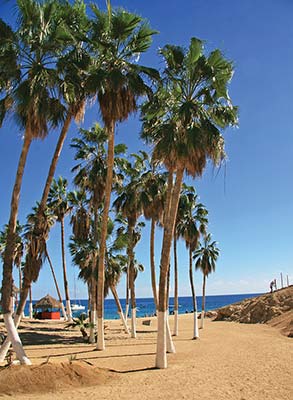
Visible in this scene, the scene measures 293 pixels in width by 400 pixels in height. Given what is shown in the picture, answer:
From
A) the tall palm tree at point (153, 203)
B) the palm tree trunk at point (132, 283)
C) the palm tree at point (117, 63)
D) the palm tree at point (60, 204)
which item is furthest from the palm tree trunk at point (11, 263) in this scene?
the palm tree at point (60, 204)

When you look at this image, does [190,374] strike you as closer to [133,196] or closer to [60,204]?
[133,196]

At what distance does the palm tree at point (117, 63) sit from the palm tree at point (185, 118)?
114 cm

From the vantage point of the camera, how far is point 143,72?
18.9 m

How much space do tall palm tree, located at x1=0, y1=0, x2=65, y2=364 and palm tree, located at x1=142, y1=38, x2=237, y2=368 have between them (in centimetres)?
459

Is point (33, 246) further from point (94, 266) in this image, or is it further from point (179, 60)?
point (94, 266)

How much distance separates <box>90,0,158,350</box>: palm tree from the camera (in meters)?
18.1

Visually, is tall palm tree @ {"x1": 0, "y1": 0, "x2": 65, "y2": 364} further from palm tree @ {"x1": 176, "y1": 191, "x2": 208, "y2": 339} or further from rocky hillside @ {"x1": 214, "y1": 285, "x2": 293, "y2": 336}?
rocky hillside @ {"x1": 214, "y1": 285, "x2": 293, "y2": 336}

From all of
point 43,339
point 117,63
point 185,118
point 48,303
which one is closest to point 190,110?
point 185,118

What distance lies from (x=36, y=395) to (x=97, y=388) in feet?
6.19

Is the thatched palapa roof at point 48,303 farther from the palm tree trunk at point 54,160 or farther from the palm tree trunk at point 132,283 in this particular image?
the palm tree trunk at point 54,160

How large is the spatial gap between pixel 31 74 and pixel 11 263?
7153mm

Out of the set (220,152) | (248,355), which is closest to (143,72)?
(220,152)

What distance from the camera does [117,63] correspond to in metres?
19.1

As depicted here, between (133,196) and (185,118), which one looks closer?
(185,118)
